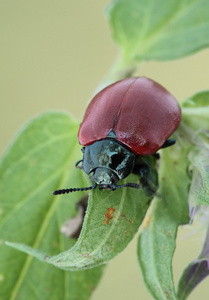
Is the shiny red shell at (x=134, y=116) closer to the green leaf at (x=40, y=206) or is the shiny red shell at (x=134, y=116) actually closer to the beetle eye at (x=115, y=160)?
the beetle eye at (x=115, y=160)

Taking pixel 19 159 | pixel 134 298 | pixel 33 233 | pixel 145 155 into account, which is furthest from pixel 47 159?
pixel 134 298

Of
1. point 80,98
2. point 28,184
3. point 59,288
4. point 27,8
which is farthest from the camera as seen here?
point 27,8

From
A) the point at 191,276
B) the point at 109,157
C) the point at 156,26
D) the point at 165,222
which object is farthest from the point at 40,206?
the point at 156,26

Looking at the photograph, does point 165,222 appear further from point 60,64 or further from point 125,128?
point 60,64

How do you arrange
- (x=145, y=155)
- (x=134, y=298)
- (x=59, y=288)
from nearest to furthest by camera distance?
1. (x=145, y=155)
2. (x=59, y=288)
3. (x=134, y=298)

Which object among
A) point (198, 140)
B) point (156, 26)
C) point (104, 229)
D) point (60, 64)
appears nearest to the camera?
point (104, 229)

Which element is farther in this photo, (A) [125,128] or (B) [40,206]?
(B) [40,206]

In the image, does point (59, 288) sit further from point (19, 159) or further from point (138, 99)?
point (138, 99)
